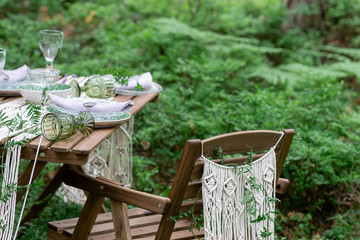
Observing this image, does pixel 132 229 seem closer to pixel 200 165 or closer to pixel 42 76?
pixel 200 165

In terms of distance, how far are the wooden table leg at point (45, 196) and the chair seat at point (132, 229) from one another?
407 millimetres

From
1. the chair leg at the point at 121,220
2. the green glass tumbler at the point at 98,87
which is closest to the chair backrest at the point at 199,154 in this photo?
the chair leg at the point at 121,220

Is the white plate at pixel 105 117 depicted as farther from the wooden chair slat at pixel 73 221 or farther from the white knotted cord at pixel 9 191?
the wooden chair slat at pixel 73 221

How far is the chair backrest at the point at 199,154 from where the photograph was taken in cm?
167

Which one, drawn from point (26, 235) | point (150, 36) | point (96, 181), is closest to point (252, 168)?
point (96, 181)

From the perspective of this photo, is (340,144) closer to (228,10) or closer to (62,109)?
(62,109)

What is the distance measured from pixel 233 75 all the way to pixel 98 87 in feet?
10.7

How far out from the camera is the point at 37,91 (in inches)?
78.7

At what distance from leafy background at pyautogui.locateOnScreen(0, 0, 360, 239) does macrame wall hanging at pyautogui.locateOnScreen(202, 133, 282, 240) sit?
727mm

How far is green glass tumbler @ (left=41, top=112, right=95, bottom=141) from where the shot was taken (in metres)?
1.61

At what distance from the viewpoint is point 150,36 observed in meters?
4.99

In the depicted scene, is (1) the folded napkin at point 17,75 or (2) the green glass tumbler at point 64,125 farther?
(1) the folded napkin at point 17,75

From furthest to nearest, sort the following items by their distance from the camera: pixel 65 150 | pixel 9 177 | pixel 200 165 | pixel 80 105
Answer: pixel 80 105 → pixel 200 165 → pixel 9 177 → pixel 65 150

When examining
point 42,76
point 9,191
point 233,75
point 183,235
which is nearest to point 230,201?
point 183,235
